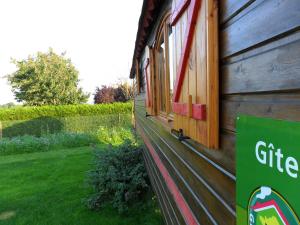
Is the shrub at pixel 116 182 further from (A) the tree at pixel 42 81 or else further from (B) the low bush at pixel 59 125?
(A) the tree at pixel 42 81

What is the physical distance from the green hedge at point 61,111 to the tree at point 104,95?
38.0ft

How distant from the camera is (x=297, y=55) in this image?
912 mm

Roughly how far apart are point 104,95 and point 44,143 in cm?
1749

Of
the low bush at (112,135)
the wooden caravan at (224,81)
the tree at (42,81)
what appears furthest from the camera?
the tree at (42,81)

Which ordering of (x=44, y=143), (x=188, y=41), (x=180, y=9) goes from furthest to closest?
(x=44, y=143), (x=180, y=9), (x=188, y=41)

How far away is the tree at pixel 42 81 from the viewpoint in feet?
91.8

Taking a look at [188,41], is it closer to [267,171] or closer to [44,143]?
[267,171]

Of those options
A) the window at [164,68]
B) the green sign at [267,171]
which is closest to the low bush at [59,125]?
the window at [164,68]

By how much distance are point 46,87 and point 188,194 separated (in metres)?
27.7

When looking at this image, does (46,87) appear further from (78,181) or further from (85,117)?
(78,181)

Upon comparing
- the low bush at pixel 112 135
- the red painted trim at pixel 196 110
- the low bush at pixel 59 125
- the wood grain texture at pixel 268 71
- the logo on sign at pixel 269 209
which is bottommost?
the low bush at pixel 112 135

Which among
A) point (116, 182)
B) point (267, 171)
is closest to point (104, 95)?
point (116, 182)

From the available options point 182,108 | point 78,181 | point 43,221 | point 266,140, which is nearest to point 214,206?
point 182,108

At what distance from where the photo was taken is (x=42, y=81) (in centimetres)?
2797
